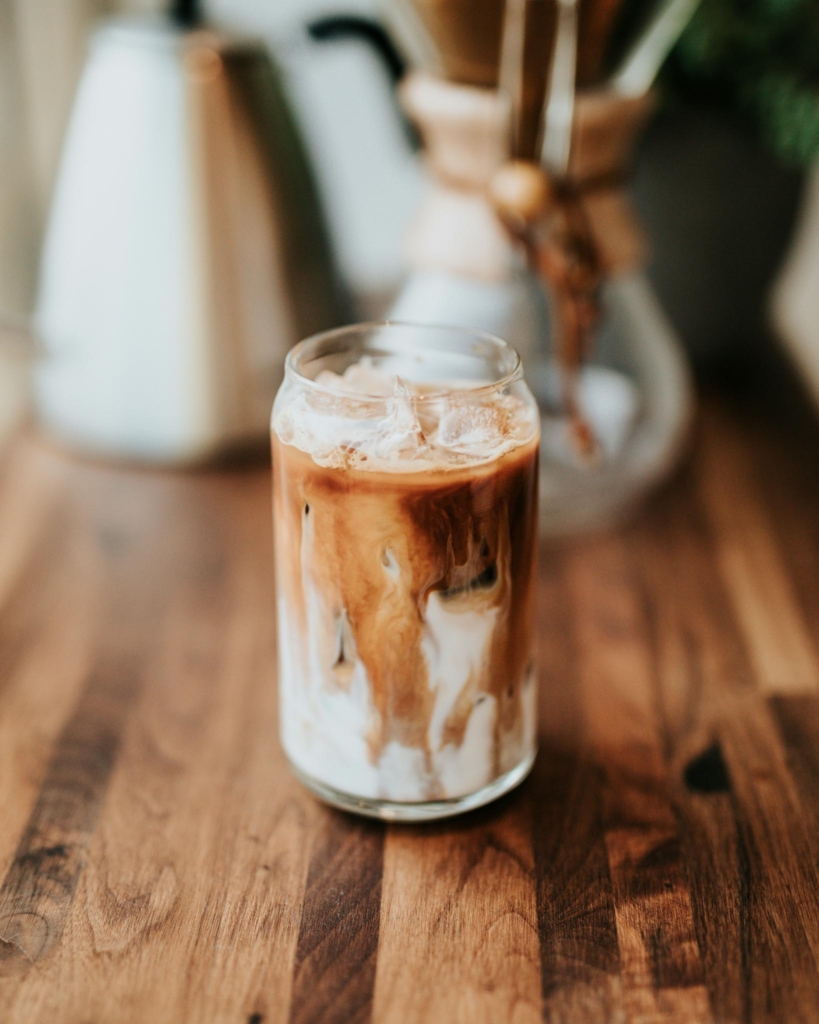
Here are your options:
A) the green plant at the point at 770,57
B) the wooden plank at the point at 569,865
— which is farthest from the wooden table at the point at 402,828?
the green plant at the point at 770,57

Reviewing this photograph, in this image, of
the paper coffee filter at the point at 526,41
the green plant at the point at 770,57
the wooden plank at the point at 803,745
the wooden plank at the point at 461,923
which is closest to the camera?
the wooden plank at the point at 461,923

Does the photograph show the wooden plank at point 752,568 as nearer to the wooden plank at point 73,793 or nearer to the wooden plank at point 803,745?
the wooden plank at point 803,745

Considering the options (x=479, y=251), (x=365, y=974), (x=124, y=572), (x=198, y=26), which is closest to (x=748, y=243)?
(x=479, y=251)

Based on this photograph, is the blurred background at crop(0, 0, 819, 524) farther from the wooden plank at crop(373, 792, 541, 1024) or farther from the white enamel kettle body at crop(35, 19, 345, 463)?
the wooden plank at crop(373, 792, 541, 1024)

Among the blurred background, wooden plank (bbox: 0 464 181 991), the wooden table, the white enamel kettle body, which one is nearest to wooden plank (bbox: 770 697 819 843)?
the wooden table

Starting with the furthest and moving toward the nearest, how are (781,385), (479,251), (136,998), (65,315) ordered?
(781,385) → (65,315) → (479,251) → (136,998)

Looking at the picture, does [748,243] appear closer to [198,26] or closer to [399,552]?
[198,26]
